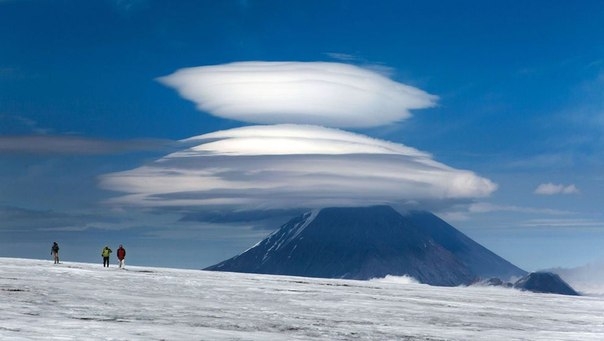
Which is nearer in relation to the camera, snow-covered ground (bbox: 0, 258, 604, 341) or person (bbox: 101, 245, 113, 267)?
snow-covered ground (bbox: 0, 258, 604, 341)

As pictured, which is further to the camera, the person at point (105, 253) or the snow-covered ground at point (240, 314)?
the person at point (105, 253)

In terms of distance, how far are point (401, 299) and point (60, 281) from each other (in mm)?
21516

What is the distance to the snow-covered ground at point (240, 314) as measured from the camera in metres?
29.0

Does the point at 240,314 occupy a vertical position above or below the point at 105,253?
below

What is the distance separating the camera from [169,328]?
2961 centimetres

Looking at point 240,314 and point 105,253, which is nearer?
point 240,314

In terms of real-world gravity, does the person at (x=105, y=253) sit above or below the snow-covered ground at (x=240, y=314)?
above

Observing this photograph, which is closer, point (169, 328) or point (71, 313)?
point (169, 328)

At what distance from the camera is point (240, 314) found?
1458 inches

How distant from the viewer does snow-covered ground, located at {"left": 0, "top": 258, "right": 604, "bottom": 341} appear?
28984 mm

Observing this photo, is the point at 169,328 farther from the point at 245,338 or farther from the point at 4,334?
the point at 4,334

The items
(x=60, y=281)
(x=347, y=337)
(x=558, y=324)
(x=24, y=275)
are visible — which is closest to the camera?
(x=347, y=337)

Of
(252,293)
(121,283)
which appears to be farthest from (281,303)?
(121,283)

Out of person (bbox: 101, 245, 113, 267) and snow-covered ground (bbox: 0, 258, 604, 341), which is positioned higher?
person (bbox: 101, 245, 113, 267)
